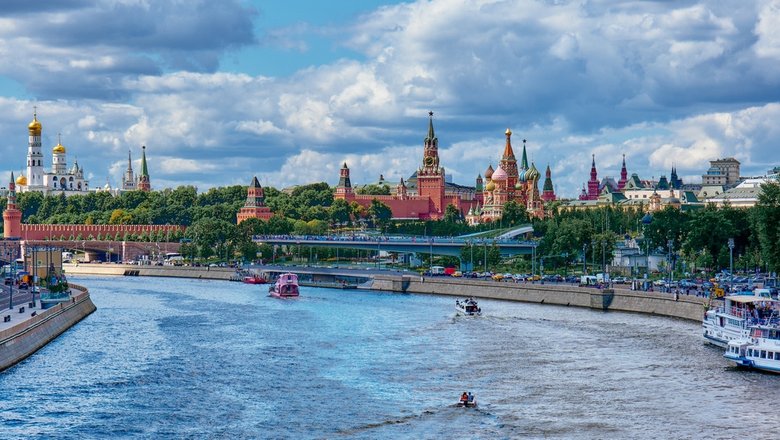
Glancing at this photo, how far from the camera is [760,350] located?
200 ft

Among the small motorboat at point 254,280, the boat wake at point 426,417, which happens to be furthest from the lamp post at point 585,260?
the boat wake at point 426,417

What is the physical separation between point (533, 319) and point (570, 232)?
4329 cm

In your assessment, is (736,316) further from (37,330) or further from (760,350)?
(37,330)

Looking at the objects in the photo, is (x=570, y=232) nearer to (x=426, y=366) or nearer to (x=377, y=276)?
(x=377, y=276)

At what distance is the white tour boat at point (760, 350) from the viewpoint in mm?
60522

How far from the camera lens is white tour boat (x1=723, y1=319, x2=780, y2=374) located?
199 feet

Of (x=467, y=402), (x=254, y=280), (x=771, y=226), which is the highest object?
(x=771, y=226)

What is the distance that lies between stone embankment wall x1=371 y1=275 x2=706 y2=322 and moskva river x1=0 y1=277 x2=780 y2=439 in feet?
6.69

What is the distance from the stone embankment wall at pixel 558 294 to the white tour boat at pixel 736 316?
10.2 metres

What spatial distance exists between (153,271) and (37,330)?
9239 centimetres

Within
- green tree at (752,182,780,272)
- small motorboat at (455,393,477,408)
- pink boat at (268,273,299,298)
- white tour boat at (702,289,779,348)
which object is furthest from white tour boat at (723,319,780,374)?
pink boat at (268,273,299,298)

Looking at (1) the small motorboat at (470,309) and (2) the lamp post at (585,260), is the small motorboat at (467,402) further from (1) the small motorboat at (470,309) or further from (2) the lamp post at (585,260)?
(2) the lamp post at (585,260)

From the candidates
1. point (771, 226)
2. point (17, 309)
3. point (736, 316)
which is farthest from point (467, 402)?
point (771, 226)

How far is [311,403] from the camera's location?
53.4 m
